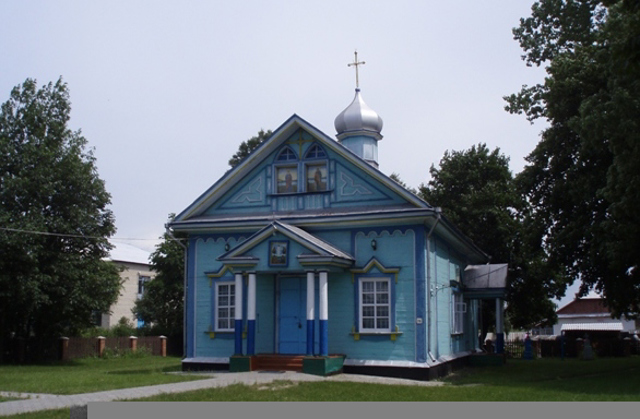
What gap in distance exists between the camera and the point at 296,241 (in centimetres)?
1994

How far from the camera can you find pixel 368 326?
66.8 ft

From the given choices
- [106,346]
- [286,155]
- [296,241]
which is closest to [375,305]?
[296,241]

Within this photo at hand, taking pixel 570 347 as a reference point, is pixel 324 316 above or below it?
above

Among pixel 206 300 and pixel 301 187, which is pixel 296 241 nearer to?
pixel 301 187

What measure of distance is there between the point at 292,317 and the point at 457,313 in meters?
6.71

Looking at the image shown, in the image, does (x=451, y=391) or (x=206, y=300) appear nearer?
(x=451, y=391)

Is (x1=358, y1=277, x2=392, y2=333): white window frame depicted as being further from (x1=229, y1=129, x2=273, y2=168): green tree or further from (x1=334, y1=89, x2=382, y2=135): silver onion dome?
(x1=229, y1=129, x2=273, y2=168): green tree

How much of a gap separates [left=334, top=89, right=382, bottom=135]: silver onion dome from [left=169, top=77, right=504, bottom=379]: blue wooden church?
4.49m

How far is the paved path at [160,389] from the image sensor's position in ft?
43.9

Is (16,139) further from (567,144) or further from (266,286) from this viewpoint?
(567,144)

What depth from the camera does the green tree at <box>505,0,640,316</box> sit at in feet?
62.7

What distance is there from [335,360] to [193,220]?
21.3 feet

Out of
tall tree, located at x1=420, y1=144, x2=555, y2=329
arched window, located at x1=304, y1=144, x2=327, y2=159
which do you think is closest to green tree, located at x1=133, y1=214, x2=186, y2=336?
tall tree, located at x1=420, y1=144, x2=555, y2=329

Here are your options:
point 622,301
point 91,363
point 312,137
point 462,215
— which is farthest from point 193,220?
point 462,215
